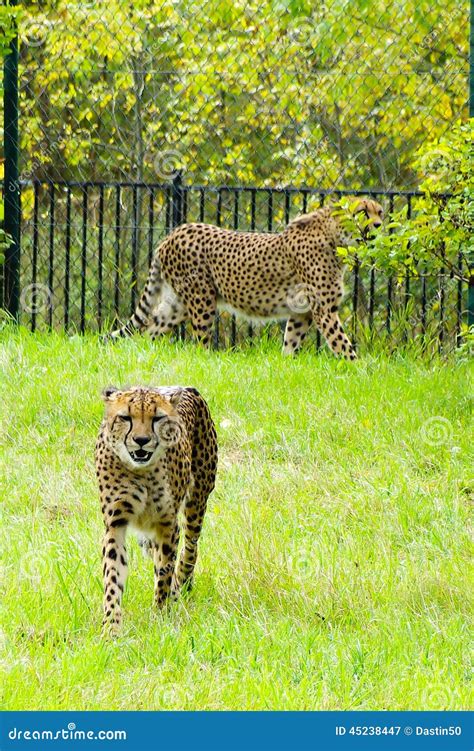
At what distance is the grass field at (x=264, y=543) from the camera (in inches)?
170

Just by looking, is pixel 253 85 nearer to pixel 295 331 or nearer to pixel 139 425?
pixel 295 331

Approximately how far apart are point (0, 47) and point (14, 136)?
766mm

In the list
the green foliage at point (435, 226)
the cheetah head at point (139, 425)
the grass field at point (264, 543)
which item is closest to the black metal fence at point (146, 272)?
the green foliage at point (435, 226)

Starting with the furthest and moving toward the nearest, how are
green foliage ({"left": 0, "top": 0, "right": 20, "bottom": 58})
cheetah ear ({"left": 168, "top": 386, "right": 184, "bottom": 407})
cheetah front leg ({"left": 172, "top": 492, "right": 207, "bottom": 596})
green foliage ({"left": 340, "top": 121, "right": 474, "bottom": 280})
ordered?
green foliage ({"left": 0, "top": 0, "right": 20, "bottom": 58}) → green foliage ({"left": 340, "top": 121, "right": 474, "bottom": 280}) → cheetah front leg ({"left": 172, "top": 492, "right": 207, "bottom": 596}) → cheetah ear ({"left": 168, "top": 386, "right": 184, "bottom": 407})

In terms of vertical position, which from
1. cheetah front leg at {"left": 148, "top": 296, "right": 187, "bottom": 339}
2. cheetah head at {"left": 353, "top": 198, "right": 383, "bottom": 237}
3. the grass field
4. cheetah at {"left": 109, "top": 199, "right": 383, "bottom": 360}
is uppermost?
cheetah head at {"left": 353, "top": 198, "right": 383, "bottom": 237}

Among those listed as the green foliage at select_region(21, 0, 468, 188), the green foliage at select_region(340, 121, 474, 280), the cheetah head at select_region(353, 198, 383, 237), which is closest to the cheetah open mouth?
the green foliage at select_region(340, 121, 474, 280)

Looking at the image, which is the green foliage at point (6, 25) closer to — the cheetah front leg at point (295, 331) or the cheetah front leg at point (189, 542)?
the cheetah front leg at point (295, 331)

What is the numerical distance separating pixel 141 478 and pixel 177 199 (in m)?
5.65

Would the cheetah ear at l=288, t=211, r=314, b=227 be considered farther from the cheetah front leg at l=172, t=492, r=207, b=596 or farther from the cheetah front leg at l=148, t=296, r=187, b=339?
the cheetah front leg at l=172, t=492, r=207, b=596

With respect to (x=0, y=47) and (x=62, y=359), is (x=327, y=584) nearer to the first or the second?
(x=62, y=359)

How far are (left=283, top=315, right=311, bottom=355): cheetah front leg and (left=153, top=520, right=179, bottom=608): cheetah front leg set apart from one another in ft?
15.5

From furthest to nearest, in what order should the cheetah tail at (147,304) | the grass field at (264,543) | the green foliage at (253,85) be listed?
the green foliage at (253,85) → the cheetah tail at (147,304) → the grass field at (264,543)

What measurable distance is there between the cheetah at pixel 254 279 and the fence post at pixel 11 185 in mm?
1034

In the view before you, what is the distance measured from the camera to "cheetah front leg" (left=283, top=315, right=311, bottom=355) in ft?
31.2
